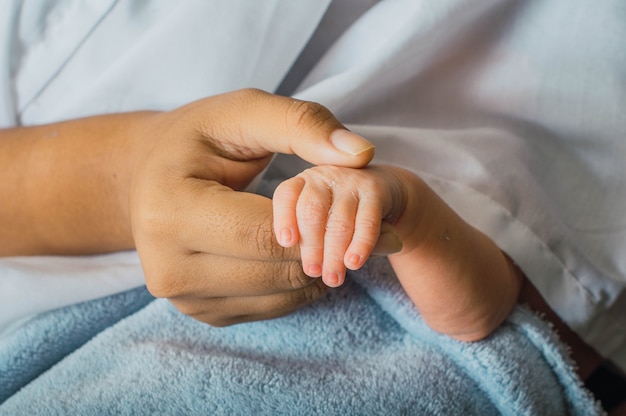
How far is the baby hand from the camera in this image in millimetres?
429

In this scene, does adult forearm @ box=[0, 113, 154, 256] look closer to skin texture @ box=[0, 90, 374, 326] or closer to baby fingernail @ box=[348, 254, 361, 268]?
skin texture @ box=[0, 90, 374, 326]

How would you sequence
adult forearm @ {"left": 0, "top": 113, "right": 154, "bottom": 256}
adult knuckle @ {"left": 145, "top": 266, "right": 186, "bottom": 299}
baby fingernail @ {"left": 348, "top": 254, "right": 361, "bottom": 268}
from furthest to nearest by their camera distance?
adult forearm @ {"left": 0, "top": 113, "right": 154, "bottom": 256} < adult knuckle @ {"left": 145, "top": 266, "right": 186, "bottom": 299} < baby fingernail @ {"left": 348, "top": 254, "right": 361, "bottom": 268}

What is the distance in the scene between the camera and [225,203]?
488mm

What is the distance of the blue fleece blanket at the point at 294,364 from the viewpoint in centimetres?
56

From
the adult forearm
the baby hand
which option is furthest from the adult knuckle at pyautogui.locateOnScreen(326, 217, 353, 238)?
the adult forearm

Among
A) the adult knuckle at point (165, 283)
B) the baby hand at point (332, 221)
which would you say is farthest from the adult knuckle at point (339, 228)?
the adult knuckle at point (165, 283)

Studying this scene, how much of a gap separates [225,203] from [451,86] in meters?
0.35

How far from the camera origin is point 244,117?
0.54 metres

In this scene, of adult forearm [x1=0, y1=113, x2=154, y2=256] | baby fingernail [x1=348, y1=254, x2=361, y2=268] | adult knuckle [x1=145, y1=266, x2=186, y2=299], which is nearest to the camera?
baby fingernail [x1=348, y1=254, x2=361, y2=268]

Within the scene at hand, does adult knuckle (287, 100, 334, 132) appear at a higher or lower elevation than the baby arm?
higher

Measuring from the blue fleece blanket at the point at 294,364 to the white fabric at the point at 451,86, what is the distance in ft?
0.24

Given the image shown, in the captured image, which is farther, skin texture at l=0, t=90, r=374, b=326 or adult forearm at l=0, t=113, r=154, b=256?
adult forearm at l=0, t=113, r=154, b=256

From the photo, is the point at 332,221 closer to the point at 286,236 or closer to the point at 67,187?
the point at 286,236

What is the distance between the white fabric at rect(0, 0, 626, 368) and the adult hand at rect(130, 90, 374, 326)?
135mm
